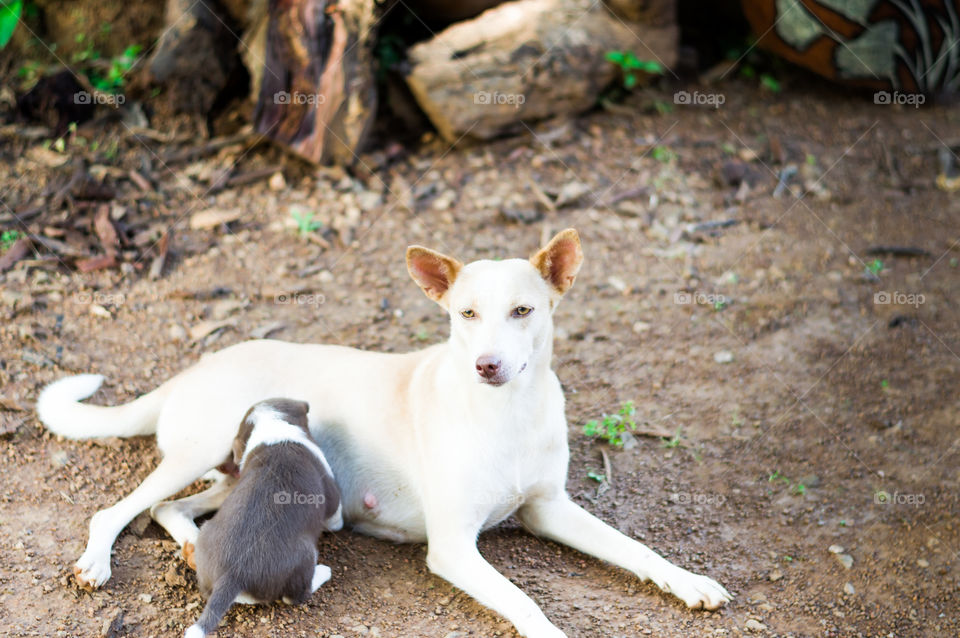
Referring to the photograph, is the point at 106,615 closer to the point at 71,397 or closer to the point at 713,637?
the point at 71,397

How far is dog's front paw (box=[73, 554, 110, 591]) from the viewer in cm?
407

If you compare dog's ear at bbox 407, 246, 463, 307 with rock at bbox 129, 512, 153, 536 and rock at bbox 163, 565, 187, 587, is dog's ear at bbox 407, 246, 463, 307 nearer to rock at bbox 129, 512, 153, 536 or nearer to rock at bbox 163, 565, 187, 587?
rock at bbox 163, 565, 187, 587

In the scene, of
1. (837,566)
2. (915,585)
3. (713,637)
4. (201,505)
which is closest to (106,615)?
(201,505)

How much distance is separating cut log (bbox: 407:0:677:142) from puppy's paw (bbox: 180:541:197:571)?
454 centimetres

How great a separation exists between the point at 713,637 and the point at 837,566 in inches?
38.9

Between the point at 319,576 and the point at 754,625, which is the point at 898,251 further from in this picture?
the point at 319,576

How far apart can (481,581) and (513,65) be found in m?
4.87

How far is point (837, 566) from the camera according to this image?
458 centimetres

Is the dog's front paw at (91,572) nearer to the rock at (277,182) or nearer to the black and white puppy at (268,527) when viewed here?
the black and white puppy at (268,527)

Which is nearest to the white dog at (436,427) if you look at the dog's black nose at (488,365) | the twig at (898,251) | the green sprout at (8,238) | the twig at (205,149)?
the dog's black nose at (488,365)

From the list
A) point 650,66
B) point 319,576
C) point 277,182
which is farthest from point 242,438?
point 650,66

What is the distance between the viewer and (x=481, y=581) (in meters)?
4.11

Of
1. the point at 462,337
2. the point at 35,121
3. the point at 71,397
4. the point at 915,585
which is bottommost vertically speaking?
the point at 915,585

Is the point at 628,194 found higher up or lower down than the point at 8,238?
lower down
